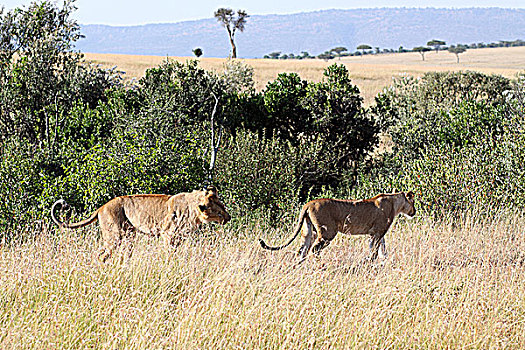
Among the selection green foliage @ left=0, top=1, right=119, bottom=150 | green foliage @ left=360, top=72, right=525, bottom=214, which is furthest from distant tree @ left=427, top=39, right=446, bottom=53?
green foliage @ left=0, top=1, right=119, bottom=150

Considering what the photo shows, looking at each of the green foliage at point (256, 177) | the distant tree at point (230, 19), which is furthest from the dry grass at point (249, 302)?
the distant tree at point (230, 19)

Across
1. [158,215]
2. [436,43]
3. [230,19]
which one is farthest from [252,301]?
[436,43]

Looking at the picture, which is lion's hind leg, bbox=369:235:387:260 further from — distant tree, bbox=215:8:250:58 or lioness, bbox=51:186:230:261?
distant tree, bbox=215:8:250:58

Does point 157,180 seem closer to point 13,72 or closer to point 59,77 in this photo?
point 13,72

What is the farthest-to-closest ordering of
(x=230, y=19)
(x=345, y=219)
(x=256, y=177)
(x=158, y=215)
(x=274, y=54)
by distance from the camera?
(x=274, y=54)
(x=230, y=19)
(x=256, y=177)
(x=345, y=219)
(x=158, y=215)

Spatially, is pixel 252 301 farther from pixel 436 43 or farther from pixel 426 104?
pixel 436 43

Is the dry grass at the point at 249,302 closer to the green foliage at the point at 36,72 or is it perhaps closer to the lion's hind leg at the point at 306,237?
the lion's hind leg at the point at 306,237

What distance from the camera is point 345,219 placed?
17.6ft

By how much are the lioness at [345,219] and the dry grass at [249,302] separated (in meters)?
0.21

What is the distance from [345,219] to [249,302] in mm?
1398

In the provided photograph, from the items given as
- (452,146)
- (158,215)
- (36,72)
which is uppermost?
(36,72)

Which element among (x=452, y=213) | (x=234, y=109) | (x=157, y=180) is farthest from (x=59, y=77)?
(x=452, y=213)

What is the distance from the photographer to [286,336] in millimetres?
3920

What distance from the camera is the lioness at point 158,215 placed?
474 cm
